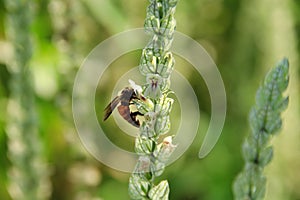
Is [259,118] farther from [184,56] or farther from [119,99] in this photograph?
[184,56]

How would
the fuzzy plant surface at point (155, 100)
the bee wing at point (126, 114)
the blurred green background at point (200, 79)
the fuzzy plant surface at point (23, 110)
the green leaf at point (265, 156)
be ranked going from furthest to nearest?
the blurred green background at point (200, 79)
the fuzzy plant surface at point (23, 110)
the green leaf at point (265, 156)
the bee wing at point (126, 114)
the fuzzy plant surface at point (155, 100)

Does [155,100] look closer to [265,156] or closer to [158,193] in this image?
[158,193]

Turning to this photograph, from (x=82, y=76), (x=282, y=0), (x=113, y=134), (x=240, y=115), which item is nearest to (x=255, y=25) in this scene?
(x=282, y=0)

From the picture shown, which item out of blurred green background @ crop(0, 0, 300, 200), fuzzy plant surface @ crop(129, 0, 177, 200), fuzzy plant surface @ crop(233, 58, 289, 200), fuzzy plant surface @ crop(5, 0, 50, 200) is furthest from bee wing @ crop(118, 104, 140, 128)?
blurred green background @ crop(0, 0, 300, 200)

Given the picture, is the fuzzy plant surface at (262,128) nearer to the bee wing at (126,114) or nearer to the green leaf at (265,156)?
the green leaf at (265,156)

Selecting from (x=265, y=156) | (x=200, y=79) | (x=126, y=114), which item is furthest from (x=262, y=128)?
(x=200, y=79)

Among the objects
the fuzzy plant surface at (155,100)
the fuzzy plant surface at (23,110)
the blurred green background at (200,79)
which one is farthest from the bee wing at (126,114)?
the blurred green background at (200,79)
